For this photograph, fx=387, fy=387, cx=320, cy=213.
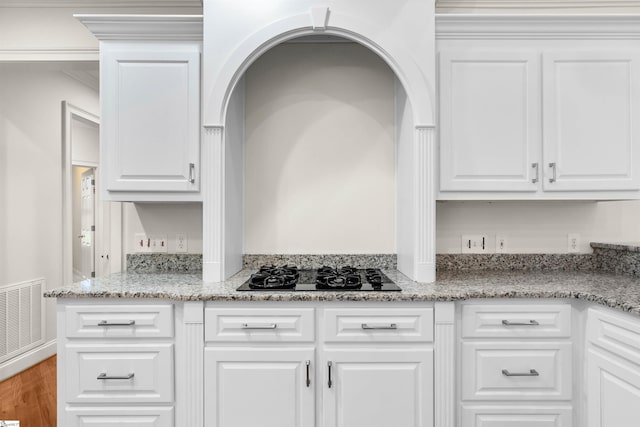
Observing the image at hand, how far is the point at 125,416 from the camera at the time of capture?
1796 mm

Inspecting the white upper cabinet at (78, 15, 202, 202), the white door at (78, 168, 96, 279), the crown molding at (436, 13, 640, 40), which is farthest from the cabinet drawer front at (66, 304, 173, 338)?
the white door at (78, 168, 96, 279)

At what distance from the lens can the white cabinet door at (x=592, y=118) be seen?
83.0 inches

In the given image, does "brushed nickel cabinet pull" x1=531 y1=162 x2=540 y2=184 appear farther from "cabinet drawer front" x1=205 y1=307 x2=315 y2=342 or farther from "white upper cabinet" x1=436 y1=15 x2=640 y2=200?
"cabinet drawer front" x1=205 y1=307 x2=315 y2=342

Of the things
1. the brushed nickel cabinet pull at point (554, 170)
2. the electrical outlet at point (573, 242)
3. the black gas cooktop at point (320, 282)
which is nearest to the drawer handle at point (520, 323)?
the black gas cooktop at point (320, 282)

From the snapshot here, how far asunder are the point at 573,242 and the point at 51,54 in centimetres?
367

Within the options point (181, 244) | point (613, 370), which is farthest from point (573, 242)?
point (181, 244)

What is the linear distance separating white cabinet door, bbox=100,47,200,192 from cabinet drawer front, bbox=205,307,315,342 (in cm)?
80

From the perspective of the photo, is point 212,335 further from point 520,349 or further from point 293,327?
point 520,349

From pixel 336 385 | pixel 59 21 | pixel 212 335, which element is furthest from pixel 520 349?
pixel 59 21

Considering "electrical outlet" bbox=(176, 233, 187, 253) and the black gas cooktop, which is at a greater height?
"electrical outlet" bbox=(176, 233, 187, 253)

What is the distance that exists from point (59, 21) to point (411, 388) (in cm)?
→ 313

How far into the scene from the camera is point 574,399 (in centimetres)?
180

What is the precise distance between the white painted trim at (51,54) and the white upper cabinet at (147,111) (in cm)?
64

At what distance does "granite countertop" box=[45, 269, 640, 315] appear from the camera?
176 centimetres
